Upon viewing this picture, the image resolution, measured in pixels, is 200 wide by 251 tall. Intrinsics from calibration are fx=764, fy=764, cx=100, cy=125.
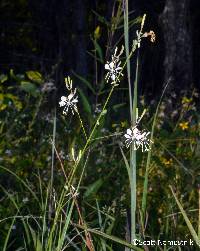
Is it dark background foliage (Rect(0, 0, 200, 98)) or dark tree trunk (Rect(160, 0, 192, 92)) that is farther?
dark background foliage (Rect(0, 0, 200, 98))

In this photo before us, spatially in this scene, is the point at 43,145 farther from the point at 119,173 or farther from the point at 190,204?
the point at 190,204

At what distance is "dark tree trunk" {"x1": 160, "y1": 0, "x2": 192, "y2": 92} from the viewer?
767cm

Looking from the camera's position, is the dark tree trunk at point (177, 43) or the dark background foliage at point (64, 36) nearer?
the dark tree trunk at point (177, 43)

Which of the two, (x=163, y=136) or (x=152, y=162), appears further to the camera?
(x=163, y=136)

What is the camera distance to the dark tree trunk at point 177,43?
25.2ft

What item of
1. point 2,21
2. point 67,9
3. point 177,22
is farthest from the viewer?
point 2,21

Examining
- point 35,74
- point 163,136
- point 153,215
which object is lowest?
point 153,215

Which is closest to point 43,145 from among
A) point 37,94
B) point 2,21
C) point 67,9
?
point 37,94

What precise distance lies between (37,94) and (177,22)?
11.1 ft

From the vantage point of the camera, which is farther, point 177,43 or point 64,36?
point 64,36

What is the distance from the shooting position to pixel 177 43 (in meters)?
8.02

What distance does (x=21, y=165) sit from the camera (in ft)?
13.6

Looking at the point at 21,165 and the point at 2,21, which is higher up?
the point at 2,21

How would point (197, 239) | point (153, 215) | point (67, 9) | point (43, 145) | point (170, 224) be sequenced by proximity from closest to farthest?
point (197, 239) < point (170, 224) < point (153, 215) < point (43, 145) < point (67, 9)
